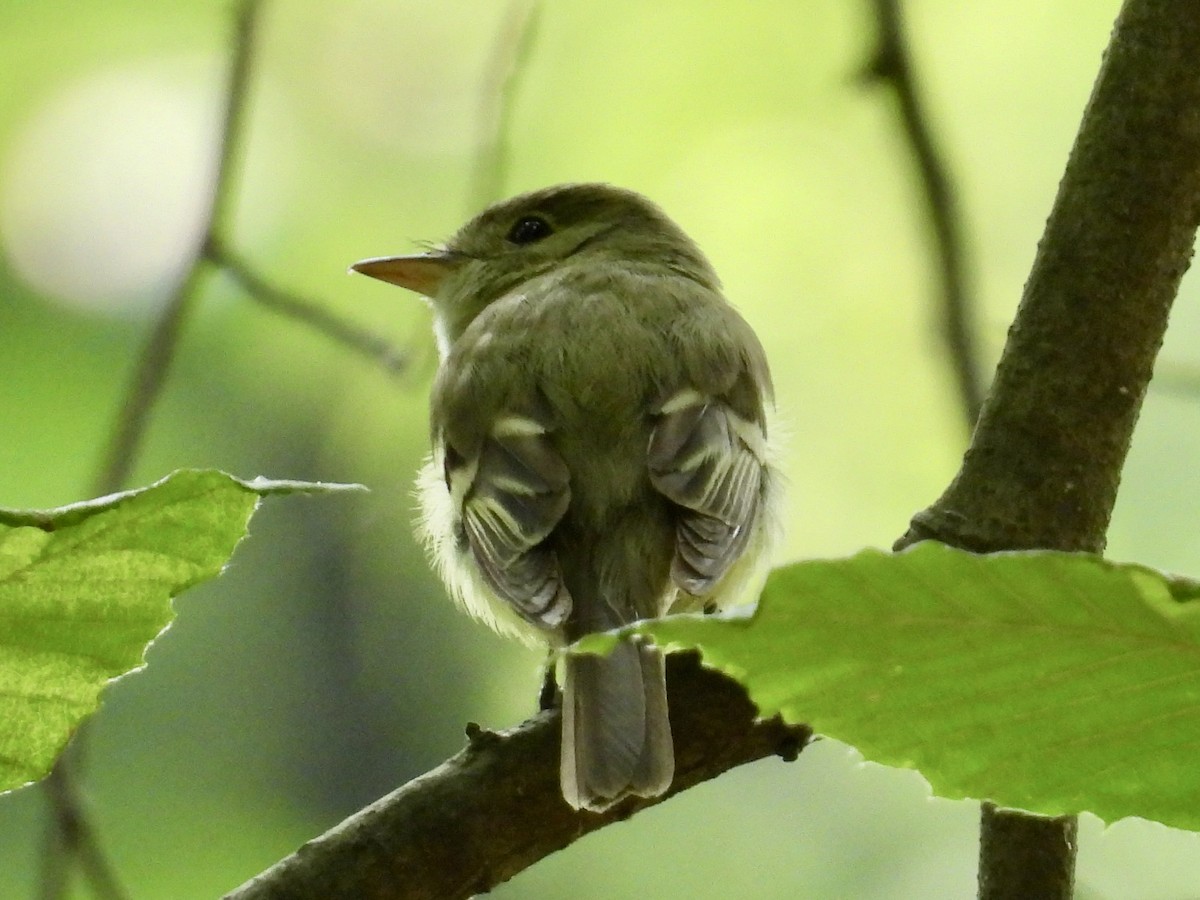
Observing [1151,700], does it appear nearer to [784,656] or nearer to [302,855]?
[784,656]

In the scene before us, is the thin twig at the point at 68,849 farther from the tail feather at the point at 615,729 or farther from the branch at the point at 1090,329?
the branch at the point at 1090,329

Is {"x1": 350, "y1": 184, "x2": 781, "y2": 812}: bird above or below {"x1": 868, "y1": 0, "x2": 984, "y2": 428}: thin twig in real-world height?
below

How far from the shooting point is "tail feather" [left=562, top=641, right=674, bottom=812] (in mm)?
1374

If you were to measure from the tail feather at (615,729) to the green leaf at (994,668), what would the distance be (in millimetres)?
829

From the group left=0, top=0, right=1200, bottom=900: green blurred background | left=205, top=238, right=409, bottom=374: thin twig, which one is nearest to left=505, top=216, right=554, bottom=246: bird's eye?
left=0, top=0, right=1200, bottom=900: green blurred background

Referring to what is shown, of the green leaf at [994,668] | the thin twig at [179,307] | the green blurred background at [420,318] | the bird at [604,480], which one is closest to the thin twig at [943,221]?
the green blurred background at [420,318]

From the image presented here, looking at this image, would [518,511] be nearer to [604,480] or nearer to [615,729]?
[604,480]

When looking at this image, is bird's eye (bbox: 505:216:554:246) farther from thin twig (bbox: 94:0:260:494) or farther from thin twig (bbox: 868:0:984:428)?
thin twig (bbox: 868:0:984:428)

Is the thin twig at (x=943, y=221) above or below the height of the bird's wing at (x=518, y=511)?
above

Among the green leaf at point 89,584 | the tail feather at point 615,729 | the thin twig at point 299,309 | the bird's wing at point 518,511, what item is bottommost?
the tail feather at point 615,729

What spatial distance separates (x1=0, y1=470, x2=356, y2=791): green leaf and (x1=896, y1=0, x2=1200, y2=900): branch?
3.53 ft

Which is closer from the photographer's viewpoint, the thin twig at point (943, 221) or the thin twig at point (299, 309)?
the thin twig at point (943, 221)

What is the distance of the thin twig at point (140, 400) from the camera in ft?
8.19

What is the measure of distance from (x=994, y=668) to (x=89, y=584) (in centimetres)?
37
